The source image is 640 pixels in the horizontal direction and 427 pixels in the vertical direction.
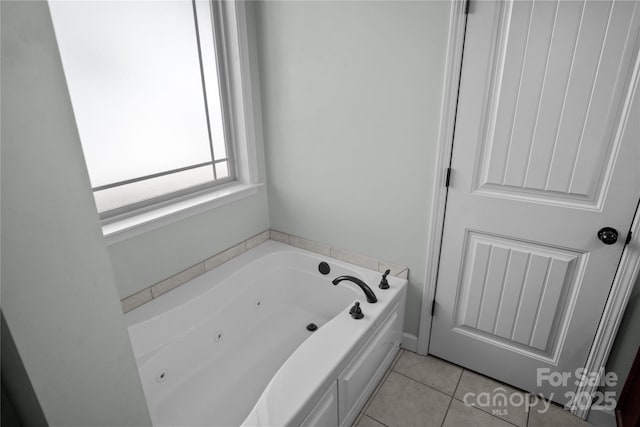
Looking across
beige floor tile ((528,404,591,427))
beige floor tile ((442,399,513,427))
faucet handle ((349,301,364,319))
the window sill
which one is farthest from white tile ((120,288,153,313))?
beige floor tile ((528,404,591,427))

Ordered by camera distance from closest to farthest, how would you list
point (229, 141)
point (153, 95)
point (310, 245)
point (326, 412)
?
point (326, 412) → point (153, 95) → point (229, 141) → point (310, 245)

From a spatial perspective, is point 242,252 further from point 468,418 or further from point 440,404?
point 468,418

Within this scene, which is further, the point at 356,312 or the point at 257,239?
the point at 257,239

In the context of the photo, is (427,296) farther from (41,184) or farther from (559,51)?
(41,184)

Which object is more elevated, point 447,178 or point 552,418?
point 447,178

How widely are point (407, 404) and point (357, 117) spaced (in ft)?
5.07

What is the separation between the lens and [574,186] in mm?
1472

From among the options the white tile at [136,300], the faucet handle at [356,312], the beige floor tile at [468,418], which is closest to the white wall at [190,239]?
the white tile at [136,300]

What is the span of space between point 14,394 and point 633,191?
74.6 inches

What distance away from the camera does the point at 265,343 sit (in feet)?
6.86

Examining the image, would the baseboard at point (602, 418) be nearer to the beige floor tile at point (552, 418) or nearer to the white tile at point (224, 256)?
the beige floor tile at point (552, 418)

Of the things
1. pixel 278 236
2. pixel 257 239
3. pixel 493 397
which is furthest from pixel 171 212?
pixel 493 397

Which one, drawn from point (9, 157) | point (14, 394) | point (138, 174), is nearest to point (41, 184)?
point (9, 157)

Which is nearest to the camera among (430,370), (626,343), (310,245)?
(626,343)
